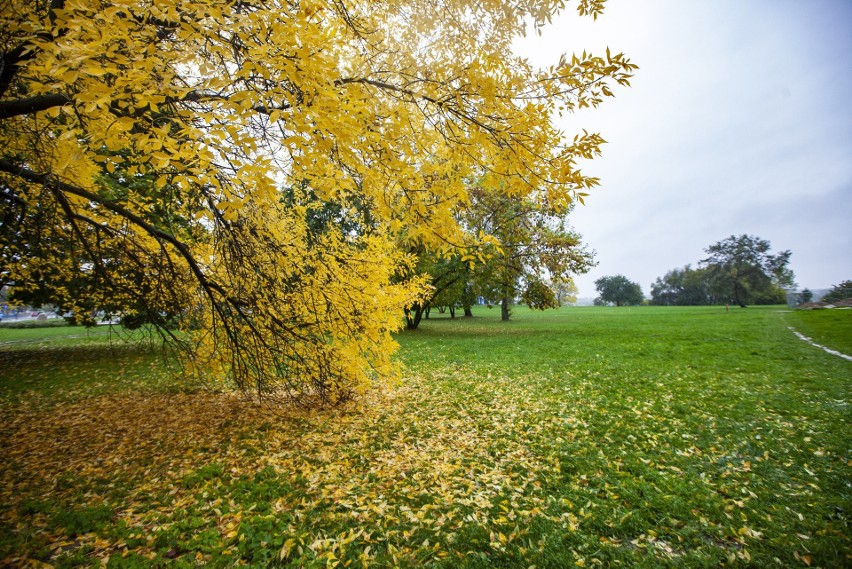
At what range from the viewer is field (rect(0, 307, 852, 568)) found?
330 cm

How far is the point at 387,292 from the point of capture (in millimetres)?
6969

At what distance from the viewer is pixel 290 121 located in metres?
2.54

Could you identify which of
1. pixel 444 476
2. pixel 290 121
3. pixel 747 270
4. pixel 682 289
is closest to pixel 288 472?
pixel 444 476

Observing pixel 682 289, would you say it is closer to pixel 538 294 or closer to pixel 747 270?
pixel 747 270

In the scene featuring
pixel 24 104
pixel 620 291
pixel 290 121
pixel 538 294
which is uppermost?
pixel 620 291

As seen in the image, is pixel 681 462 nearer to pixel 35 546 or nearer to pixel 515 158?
pixel 515 158

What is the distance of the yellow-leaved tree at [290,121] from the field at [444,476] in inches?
58.4

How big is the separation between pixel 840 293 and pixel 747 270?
831 inches

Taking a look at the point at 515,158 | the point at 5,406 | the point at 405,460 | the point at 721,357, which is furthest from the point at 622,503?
the point at 5,406

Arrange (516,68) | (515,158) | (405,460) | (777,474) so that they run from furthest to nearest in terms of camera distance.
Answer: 1. (405,460)
2. (777,474)
3. (516,68)
4. (515,158)

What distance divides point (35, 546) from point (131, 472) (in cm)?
156

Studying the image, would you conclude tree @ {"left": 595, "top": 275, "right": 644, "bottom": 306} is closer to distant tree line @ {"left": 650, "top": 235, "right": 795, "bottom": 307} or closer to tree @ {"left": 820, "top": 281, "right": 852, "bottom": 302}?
distant tree line @ {"left": 650, "top": 235, "right": 795, "bottom": 307}

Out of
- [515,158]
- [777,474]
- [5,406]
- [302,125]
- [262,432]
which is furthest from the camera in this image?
[5,406]

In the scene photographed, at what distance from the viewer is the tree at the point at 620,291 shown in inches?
3954
